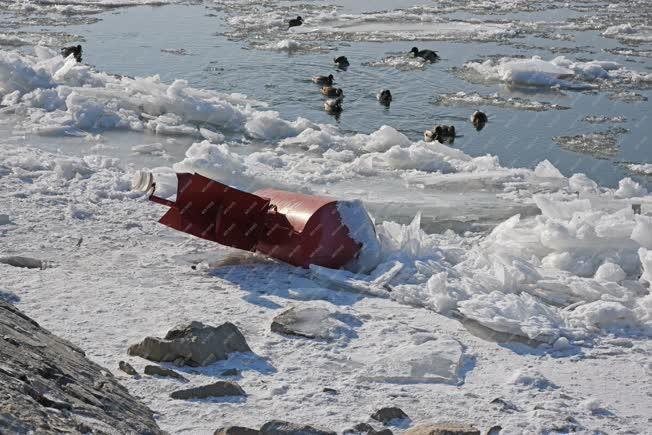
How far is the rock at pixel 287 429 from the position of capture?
446 centimetres

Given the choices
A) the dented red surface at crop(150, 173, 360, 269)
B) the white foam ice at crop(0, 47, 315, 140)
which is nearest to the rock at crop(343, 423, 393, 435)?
the dented red surface at crop(150, 173, 360, 269)

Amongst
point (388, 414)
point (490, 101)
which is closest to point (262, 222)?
point (388, 414)

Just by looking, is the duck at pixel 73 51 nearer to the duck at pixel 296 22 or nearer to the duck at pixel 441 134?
the duck at pixel 296 22

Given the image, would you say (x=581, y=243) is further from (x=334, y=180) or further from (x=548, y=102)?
(x=548, y=102)

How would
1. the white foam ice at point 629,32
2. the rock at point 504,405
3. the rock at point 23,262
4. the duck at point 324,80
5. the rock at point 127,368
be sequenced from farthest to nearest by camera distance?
the white foam ice at point 629,32, the duck at point 324,80, the rock at point 23,262, the rock at point 127,368, the rock at point 504,405

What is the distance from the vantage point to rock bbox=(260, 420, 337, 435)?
14.6 ft

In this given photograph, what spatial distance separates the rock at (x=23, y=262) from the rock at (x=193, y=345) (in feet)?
5.98

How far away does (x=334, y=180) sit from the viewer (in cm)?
1023

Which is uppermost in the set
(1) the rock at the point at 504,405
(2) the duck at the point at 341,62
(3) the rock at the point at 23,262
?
(2) the duck at the point at 341,62

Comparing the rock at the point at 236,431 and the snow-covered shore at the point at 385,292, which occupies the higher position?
the rock at the point at 236,431

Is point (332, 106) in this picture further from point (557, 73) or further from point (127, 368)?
point (127, 368)

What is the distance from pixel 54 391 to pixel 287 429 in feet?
3.87

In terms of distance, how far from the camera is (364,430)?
15.3 ft

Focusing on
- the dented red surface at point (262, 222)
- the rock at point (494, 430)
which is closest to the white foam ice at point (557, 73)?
the dented red surface at point (262, 222)
